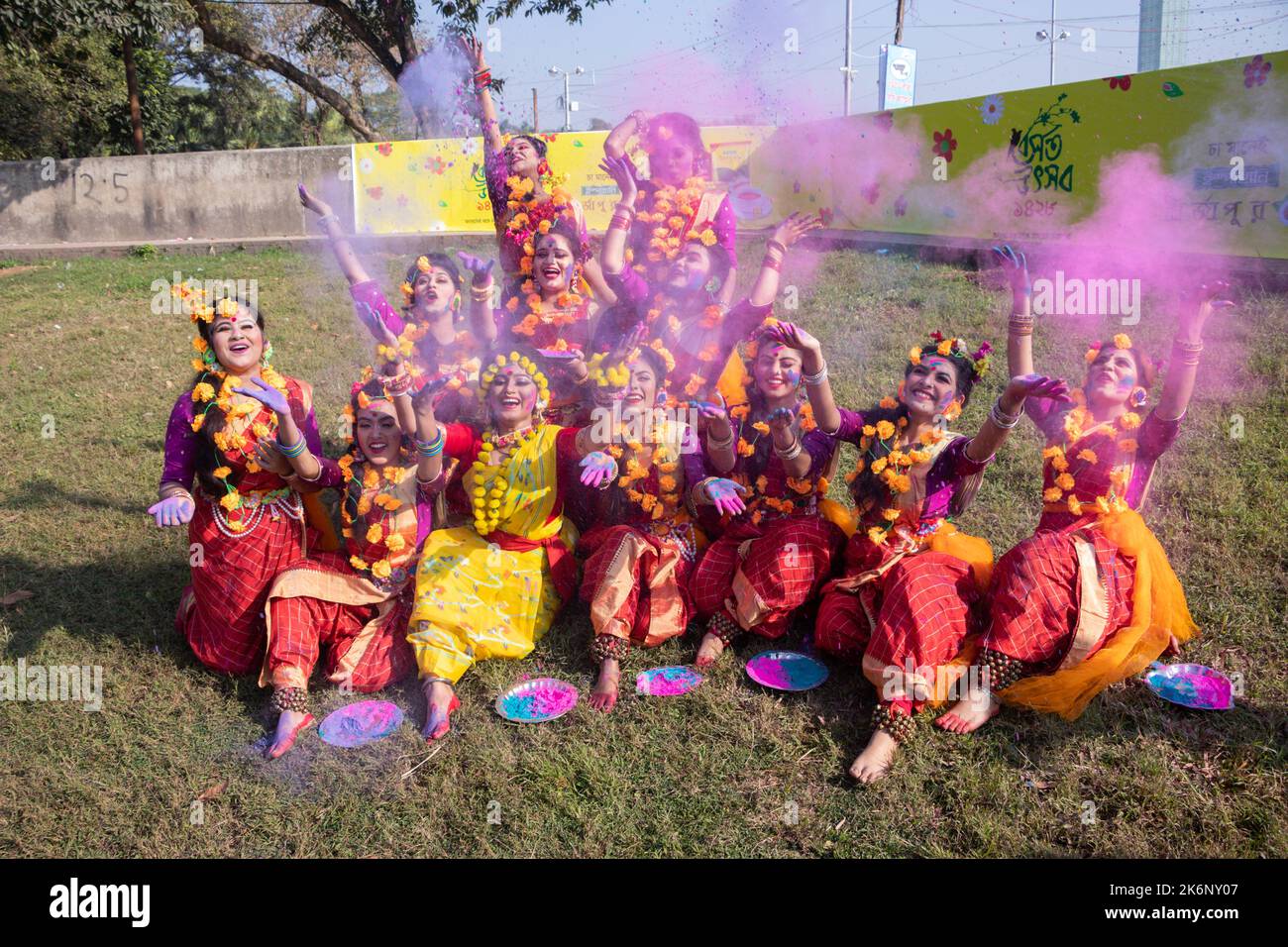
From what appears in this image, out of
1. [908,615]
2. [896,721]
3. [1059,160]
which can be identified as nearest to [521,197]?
[908,615]

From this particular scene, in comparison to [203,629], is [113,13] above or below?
above

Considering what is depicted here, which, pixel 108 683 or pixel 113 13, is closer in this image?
pixel 108 683

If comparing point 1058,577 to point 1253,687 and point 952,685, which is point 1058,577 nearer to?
→ point 952,685

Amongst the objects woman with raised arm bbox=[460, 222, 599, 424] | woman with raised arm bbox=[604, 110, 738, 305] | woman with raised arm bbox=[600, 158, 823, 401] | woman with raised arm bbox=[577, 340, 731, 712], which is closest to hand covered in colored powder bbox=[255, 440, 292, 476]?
woman with raised arm bbox=[460, 222, 599, 424]

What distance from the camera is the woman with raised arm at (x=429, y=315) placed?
4.82 m

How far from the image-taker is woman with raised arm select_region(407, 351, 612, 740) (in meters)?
4.28

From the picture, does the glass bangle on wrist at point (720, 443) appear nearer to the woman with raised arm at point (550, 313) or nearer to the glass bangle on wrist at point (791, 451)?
the glass bangle on wrist at point (791, 451)

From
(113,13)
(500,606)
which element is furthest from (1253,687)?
(113,13)

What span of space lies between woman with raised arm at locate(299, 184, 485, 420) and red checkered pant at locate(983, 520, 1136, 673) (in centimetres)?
279

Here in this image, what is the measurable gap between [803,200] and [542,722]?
13894 millimetres

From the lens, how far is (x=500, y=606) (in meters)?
4.42
